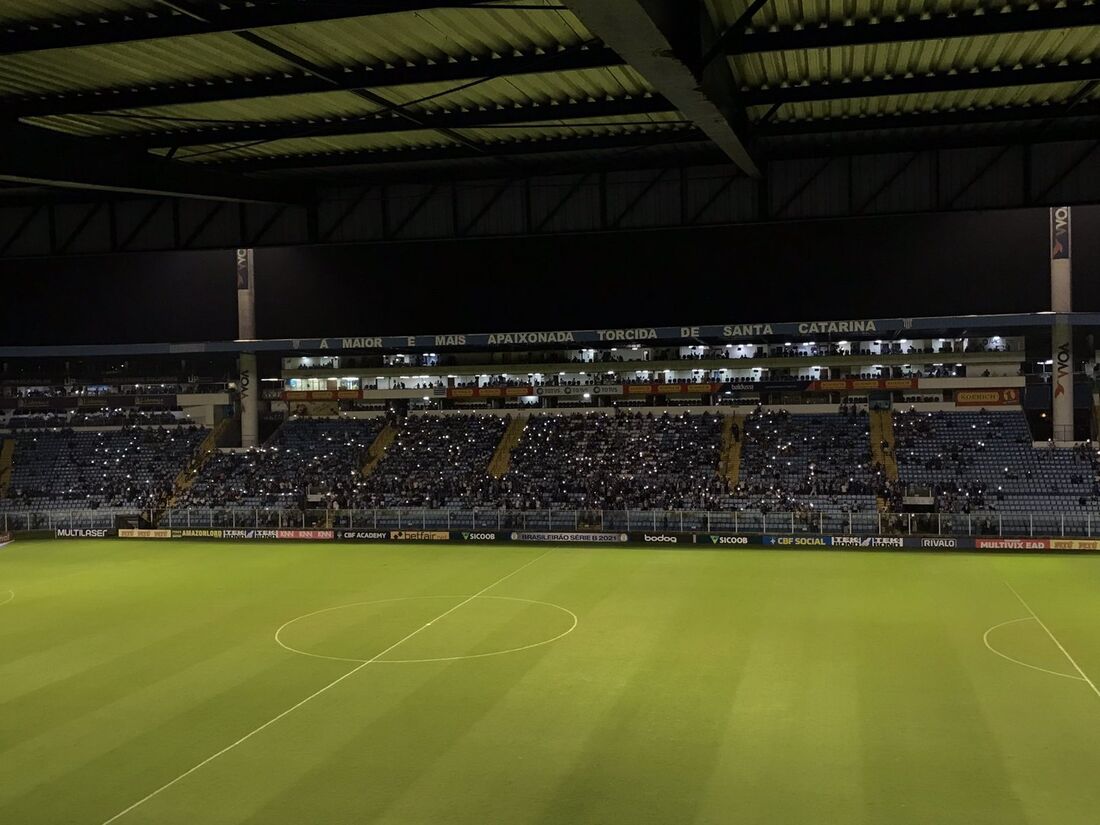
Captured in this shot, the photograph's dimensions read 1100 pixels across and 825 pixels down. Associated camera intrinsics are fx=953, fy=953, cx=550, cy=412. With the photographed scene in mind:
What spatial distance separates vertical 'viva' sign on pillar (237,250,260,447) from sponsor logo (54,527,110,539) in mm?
11556

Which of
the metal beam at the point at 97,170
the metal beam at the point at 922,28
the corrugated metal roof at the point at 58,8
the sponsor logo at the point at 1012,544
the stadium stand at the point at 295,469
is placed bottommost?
the sponsor logo at the point at 1012,544

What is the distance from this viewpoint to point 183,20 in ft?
45.7

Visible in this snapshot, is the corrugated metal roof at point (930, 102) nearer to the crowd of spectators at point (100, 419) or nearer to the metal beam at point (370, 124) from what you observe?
the metal beam at point (370, 124)

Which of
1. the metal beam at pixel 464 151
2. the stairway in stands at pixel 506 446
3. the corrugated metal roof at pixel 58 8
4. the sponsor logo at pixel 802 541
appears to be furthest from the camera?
the stairway in stands at pixel 506 446

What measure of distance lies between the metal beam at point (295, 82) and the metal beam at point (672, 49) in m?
1.82

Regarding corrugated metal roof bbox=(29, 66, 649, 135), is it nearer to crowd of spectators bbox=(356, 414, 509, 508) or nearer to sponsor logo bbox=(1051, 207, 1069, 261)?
crowd of spectators bbox=(356, 414, 509, 508)

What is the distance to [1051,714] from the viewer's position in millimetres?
15070

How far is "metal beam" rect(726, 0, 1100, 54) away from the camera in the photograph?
45.7 feet

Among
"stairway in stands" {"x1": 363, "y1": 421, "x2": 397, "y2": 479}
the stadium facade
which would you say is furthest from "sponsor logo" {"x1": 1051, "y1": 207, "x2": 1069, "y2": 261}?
"stairway in stands" {"x1": 363, "y1": 421, "x2": 397, "y2": 479}

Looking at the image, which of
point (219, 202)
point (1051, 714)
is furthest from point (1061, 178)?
point (219, 202)

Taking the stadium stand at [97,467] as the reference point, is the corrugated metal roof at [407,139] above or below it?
above

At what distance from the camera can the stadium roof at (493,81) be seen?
544 inches

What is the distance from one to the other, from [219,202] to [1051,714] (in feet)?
72.9

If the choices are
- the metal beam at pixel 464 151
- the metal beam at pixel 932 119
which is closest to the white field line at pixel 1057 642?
the metal beam at pixel 932 119
